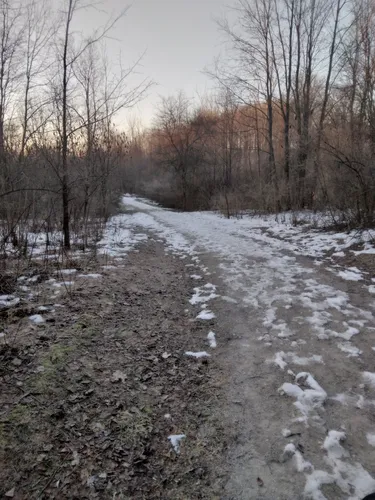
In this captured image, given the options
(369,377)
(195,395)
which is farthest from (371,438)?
(195,395)

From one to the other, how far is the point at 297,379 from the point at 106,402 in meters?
1.69

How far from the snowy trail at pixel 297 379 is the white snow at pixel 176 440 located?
376mm

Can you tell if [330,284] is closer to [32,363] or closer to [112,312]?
[112,312]

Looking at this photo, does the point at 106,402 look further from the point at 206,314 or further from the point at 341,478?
the point at 206,314

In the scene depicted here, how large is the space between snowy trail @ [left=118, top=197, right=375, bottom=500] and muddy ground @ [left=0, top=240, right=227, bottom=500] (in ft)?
0.78

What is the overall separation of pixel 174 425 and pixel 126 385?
0.67 meters

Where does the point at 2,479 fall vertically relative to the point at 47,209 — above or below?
below

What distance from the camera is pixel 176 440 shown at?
7.81 ft

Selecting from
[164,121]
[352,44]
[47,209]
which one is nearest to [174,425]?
[47,209]

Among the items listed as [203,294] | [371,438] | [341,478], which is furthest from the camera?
[203,294]

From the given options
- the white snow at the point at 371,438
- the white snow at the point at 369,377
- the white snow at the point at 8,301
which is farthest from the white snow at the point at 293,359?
the white snow at the point at 8,301

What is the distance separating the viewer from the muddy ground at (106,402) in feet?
6.76

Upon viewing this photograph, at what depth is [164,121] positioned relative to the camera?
102ft

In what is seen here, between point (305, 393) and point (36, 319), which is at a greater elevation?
point (36, 319)
